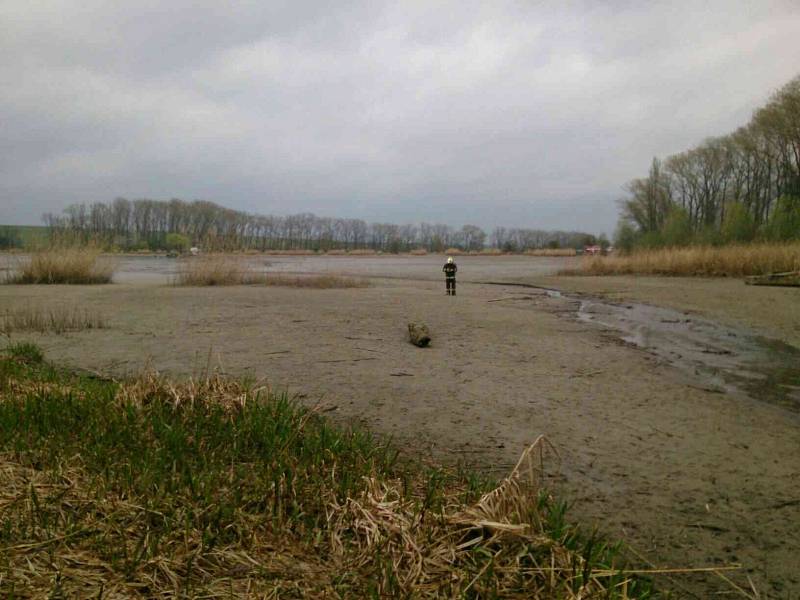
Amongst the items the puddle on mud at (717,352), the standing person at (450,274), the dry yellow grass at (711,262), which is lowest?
the puddle on mud at (717,352)

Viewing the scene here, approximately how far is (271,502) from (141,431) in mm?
1037

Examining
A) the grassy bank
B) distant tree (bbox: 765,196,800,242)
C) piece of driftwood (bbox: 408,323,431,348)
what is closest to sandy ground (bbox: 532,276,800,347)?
piece of driftwood (bbox: 408,323,431,348)

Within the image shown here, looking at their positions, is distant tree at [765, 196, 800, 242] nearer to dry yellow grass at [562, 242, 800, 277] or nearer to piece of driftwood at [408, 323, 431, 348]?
dry yellow grass at [562, 242, 800, 277]

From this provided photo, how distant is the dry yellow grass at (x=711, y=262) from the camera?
60.9 ft

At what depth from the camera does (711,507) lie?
2.29 metres

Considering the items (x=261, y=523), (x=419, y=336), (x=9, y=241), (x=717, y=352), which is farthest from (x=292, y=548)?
(x=9, y=241)

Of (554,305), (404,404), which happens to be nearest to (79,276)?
(554,305)

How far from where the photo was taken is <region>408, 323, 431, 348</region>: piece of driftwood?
6093 millimetres

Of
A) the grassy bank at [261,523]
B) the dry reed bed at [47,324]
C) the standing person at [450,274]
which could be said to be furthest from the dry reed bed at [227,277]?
the grassy bank at [261,523]

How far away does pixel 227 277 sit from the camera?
1658cm

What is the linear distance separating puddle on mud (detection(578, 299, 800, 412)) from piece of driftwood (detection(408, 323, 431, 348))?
269 centimetres

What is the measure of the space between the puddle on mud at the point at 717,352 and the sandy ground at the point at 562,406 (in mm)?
273

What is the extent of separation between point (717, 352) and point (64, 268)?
17.8 meters

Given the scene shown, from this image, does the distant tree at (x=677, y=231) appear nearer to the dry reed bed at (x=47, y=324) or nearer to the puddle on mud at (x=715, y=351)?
the puddle on mud at (x=715, y=351)
